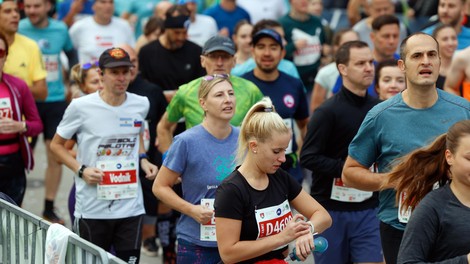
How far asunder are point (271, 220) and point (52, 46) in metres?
6.26

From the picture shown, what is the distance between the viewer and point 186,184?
21.4ft

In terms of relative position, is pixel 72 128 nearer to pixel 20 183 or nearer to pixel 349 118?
pixel 20 183

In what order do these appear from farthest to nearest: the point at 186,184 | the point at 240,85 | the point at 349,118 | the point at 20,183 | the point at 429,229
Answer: the point at 20,183 → the point at 240,85 → the point at 349,118 → the point at 186,184 → the point at 429,229

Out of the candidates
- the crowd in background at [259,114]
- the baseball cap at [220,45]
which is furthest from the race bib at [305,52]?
the baseball cap at [220,45]

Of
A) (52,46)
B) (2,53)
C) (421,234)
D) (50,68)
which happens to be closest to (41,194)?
(50,68)

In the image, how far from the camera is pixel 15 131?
8156 millimetres

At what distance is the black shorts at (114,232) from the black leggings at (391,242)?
195 cm

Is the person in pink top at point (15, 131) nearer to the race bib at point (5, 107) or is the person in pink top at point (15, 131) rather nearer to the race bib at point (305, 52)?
the race bib at point (5, 107)

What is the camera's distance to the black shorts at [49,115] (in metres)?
10.7

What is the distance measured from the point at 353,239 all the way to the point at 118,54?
2.02 m

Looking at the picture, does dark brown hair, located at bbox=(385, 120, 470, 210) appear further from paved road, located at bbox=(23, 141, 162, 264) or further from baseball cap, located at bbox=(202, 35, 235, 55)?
paved road, located at bbox=(23, 141, 162, 264)

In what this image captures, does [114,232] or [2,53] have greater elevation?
[2,53]

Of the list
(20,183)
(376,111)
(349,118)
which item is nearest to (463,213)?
(376,111)

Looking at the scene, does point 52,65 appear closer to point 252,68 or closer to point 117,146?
point 252,68
